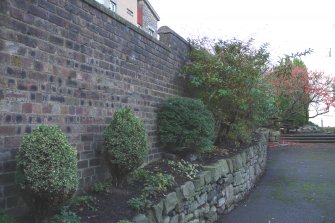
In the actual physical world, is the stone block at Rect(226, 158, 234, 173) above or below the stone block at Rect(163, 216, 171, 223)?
above

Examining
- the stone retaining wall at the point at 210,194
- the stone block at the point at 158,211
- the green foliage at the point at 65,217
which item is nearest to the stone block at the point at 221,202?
the stone retaining wall at the point at 210,194

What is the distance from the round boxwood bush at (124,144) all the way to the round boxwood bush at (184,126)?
210 centimetres

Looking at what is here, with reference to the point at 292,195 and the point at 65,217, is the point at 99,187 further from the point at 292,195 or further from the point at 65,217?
the point at 292,195

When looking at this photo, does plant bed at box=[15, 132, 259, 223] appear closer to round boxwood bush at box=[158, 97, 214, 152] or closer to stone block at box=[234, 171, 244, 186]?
round boxwood bush at box=[158, 97, 214, 152]

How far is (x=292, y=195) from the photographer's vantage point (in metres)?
8.39

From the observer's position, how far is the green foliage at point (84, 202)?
438cm

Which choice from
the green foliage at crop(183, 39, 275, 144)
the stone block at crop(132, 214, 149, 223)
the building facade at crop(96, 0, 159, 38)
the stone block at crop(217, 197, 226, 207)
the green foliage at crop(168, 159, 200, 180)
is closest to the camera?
the stone block at crop(132, 214, 149, 223)

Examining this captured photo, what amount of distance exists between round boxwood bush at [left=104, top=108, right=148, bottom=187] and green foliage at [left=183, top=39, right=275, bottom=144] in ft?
12.2

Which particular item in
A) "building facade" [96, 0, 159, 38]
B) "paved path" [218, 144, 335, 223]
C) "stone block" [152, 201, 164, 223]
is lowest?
"paved path" [218, 144, 335, 223]

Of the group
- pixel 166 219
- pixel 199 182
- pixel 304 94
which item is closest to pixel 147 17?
pixel 304 94

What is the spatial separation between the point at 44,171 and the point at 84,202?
3.49 feet

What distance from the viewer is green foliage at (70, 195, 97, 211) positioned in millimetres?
4375

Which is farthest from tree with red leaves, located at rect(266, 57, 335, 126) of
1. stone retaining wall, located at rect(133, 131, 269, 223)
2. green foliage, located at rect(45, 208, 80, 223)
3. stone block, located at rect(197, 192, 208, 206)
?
green foliage, located at rect(45, 208, 80, 223)

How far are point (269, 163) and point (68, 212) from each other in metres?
9.69
